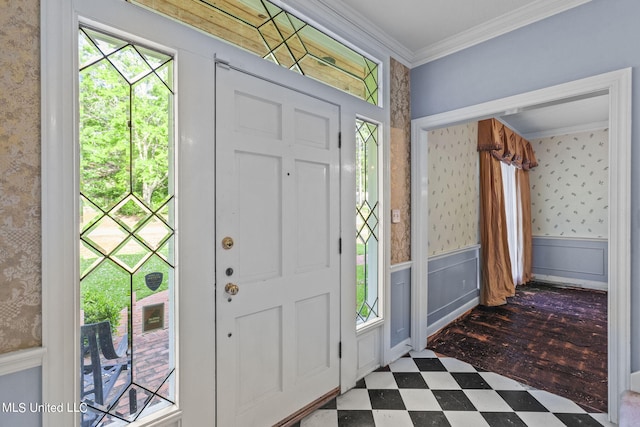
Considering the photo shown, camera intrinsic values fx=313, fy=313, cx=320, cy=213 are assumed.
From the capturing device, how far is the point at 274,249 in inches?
73.0

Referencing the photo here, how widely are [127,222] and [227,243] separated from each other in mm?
462

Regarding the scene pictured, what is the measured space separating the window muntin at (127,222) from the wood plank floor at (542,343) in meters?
2.50

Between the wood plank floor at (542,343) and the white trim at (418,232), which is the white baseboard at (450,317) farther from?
the white trim at (418,232)

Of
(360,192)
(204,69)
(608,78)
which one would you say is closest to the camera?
(204,69)

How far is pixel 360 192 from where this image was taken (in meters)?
2.46

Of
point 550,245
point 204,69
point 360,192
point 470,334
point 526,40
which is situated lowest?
point 470,334

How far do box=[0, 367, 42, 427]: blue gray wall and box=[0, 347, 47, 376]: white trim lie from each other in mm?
21

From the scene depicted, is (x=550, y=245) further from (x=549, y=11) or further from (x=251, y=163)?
(x=251, y=163)

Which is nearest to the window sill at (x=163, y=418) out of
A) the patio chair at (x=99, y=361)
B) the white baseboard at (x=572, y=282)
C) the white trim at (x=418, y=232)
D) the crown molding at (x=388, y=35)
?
the patio chair at (x=99, y=361)

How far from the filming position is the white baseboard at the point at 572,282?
202 inches

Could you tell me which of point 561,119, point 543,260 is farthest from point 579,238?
point 561,119

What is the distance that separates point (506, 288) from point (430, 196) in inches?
91.6

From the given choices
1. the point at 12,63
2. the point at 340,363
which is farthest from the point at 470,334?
the point at 12,63

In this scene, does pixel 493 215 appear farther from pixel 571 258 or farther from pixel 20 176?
pixel 20 176
